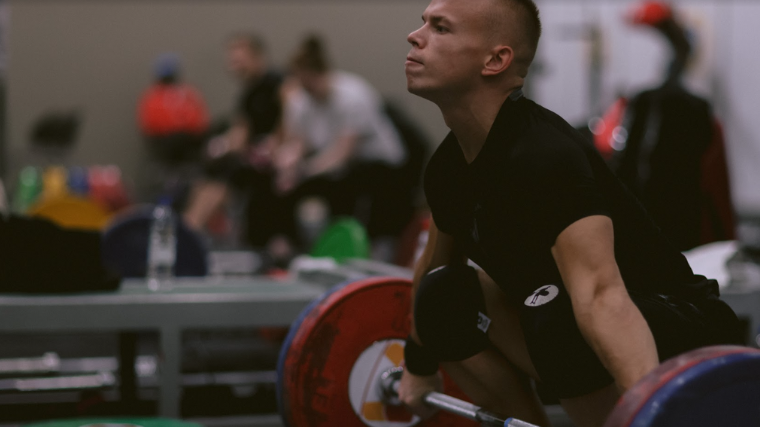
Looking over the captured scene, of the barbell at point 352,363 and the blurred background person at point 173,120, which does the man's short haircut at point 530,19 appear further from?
the blurred background person at point 173,120

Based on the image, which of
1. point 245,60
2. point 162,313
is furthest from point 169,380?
point 245,60

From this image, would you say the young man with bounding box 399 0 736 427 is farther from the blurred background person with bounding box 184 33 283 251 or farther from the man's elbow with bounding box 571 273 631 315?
the blurred background person with bounding box 184 33 283 251

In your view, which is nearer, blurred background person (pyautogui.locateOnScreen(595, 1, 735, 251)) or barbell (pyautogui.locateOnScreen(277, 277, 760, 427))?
barbell (pyautogui.locateOnScreen(277, 277, 760, 427))

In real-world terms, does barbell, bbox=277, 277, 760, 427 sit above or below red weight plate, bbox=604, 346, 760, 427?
below

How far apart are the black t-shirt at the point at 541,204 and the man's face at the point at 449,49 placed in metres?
0.08

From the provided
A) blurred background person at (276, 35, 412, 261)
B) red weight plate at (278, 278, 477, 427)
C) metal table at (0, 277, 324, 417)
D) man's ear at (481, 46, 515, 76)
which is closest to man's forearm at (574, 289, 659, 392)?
man's ear at (481, 46, 515, 76)

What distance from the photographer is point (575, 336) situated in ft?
3.82

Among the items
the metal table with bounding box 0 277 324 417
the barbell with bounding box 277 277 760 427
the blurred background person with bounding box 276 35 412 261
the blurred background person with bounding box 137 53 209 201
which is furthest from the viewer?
the blurred background person with bounding box 137 53 209 201

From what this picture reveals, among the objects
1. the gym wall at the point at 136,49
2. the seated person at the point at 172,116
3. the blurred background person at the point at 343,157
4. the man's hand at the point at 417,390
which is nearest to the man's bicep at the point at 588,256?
the man's hand at the point at 417,390

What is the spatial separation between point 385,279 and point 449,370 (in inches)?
10.9

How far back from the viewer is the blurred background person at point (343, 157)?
4.84 metres

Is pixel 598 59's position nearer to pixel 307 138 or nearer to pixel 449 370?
pixel 307 138

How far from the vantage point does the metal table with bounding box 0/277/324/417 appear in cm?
206

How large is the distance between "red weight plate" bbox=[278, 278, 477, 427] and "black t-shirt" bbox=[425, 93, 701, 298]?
18.3 inches
